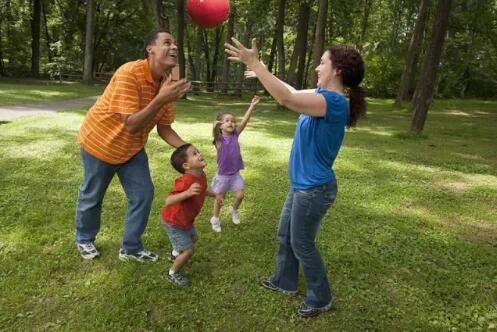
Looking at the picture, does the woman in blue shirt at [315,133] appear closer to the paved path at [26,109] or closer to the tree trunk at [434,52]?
the tree trunk at [434,52]

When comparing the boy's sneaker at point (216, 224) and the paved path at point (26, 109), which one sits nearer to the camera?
the boy's sneaker at point (216, 224)

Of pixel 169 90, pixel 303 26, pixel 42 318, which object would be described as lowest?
pixel 42 318

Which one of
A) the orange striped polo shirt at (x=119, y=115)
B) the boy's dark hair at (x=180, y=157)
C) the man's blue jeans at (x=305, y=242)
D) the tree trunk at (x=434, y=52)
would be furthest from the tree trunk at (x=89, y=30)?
the man's blue jeans at (x=305, y=242)

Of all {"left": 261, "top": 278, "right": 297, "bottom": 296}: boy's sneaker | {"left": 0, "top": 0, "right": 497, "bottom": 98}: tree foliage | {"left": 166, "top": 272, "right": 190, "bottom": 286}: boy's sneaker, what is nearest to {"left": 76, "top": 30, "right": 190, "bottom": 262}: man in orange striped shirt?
{"left": 166, "top": 272, "right": 190, "bottom": 286}: boy's sneaker

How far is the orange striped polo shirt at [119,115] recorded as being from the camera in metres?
3.54

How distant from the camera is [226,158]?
5.17 meters

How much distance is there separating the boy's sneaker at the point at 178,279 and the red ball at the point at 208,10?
347cm

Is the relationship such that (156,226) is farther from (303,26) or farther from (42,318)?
(303,26)

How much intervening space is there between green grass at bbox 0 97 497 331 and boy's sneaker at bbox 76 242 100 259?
8 centimetres

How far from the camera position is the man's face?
3.56 metres

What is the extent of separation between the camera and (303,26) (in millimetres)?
22047

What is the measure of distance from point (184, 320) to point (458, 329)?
227 centimetres

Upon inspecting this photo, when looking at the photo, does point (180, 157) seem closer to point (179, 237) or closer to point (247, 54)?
point (179, 237)

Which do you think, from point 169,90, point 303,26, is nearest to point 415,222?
point 169,90
